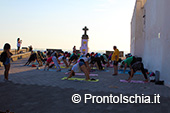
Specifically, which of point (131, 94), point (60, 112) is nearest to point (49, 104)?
point (60, 112)

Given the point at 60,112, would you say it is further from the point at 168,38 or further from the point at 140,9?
the point at 140,9

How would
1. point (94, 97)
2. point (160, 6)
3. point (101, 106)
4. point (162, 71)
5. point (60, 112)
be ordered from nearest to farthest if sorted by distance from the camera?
point (60, 112)
point (101, 106)
point (94, 97)
point (162, 71)
point (160, 6)

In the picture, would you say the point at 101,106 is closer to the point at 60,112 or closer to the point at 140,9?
the point at 60,112

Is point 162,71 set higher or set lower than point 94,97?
higher

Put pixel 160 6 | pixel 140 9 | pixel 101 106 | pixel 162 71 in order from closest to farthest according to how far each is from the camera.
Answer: pixel 101 106 → pixel 162 71 → pixel 160 6 → pixel 140 9

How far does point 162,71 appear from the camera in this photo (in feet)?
30.9

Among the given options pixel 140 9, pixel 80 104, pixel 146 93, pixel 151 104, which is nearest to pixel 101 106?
pixel 80 104

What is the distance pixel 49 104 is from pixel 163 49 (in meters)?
6.92

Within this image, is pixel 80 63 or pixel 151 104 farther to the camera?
pixel 80 63

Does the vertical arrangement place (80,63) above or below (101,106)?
above

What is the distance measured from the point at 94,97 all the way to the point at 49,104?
1.78 m

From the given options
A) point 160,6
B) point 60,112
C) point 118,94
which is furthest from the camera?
point 160,6

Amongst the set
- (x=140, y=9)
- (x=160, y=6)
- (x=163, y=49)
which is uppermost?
(x=140, y=9)

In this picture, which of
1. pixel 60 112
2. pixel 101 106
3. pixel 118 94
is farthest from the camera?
pixel 118 94
